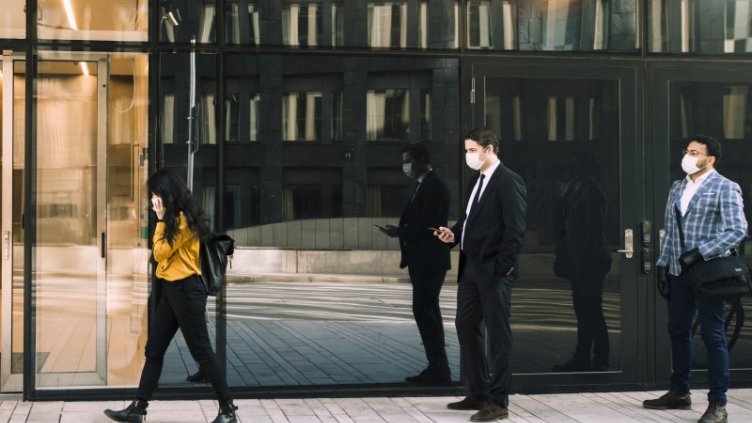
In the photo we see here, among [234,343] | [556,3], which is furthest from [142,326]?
[556,3]

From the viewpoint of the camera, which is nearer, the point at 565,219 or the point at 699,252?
the point at 699,252

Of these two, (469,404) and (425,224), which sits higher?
(425,224)

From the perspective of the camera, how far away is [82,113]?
7938 millimetres

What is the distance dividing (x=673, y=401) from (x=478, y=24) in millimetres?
3153

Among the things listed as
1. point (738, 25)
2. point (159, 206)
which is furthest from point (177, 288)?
point (738, 25)

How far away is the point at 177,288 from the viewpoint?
6.71 metres

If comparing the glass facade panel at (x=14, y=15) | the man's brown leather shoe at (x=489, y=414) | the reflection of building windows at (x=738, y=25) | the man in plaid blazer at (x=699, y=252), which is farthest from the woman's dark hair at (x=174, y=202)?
the reflection of building windows at (x=738, y=25)

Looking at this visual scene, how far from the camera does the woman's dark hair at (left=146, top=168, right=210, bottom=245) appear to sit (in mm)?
6590

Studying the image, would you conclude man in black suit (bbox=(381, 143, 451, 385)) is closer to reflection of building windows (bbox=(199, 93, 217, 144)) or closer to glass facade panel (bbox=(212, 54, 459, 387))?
glass facade panel (bbox=(212, 54, 459, 387))

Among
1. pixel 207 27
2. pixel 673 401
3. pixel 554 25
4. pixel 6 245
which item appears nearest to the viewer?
pixel 673 401

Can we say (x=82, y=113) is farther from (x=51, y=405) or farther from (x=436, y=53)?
(x=436, y=53)

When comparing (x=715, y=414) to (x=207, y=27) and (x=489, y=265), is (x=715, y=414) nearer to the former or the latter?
(x=489, y=265)

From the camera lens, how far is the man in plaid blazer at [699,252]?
7199 mm

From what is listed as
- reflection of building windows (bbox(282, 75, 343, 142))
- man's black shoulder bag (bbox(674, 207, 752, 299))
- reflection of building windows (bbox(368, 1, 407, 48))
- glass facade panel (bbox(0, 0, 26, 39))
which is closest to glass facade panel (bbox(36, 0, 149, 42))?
glass facade panel (bbox(0, 0, 26, 39))
